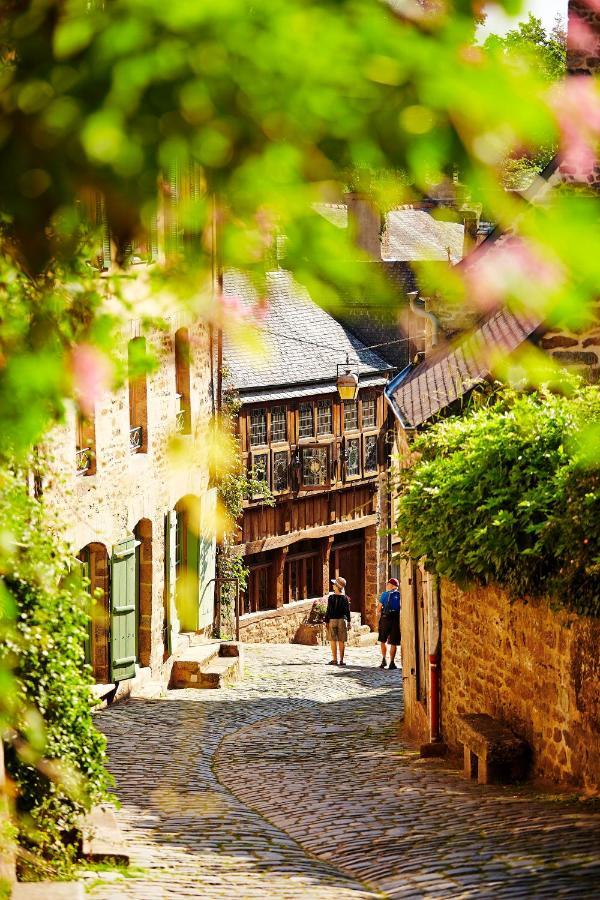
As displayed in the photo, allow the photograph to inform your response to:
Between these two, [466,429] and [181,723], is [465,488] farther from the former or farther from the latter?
[181,723]

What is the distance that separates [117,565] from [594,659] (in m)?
8.28

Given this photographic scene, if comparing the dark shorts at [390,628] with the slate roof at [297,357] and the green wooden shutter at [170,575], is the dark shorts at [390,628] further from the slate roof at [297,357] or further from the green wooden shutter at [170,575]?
the slate roof at [297,357]

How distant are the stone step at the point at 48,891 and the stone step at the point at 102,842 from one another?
1.22 m

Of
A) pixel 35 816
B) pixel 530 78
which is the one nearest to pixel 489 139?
pixel 530 78

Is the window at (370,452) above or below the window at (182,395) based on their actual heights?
above

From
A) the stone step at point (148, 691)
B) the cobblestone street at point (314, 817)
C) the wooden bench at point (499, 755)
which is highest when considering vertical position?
the stone step at point (148, 691)

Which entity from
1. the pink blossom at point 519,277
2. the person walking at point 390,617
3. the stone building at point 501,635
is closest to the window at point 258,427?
the person walking at point 390,617

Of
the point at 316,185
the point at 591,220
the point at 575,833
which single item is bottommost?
the point at 575,833

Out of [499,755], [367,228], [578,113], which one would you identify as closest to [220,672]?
[499,755]

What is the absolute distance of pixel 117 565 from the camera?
57.6 feet

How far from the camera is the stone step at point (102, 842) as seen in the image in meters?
8.78

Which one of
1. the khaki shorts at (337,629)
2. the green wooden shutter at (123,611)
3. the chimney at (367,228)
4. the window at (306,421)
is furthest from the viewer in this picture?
the chimney at (367,228)

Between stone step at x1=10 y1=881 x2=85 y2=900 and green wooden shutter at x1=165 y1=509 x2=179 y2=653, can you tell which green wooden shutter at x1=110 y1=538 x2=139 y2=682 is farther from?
stone step at x1=10 y1=881 x2=85 y2=900

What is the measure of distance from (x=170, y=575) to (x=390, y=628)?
166 inches
